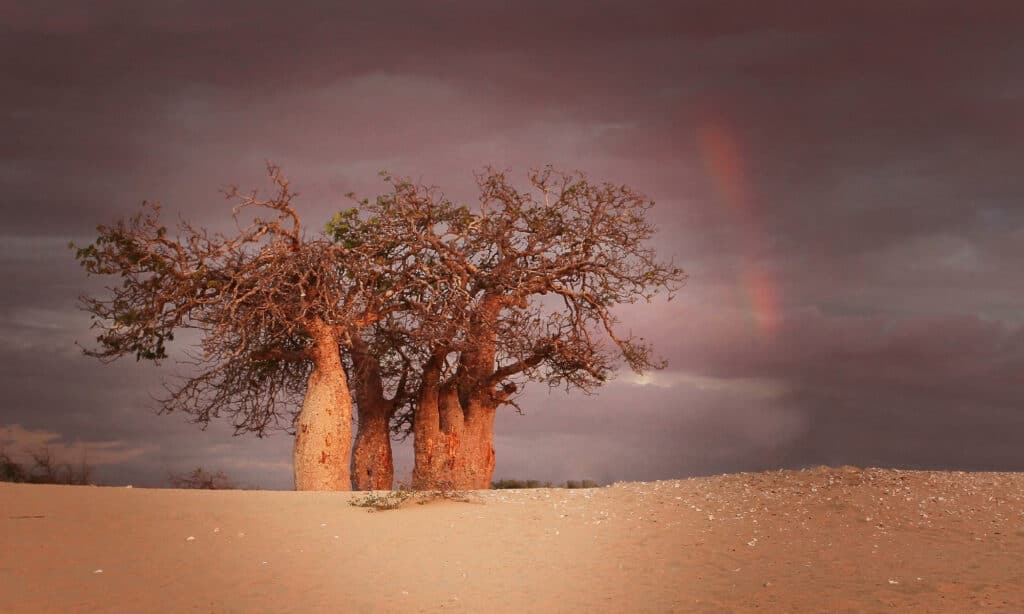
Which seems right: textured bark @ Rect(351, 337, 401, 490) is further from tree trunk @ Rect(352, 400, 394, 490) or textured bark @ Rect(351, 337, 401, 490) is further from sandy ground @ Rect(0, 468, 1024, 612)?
sandy ground @ Rect(0, 468, 1024, 612)

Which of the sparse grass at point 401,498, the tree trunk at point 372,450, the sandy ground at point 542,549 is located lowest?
the sandy ground at point 542,549

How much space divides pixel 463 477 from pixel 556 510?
8.87 metres

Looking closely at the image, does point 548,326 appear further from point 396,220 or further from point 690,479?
point 690,479

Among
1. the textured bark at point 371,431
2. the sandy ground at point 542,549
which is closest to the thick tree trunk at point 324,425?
the textured bark at point 371,431

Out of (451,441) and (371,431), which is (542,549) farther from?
(371,431)

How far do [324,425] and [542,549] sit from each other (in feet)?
33.3

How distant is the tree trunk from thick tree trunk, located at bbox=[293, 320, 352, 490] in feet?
5.80

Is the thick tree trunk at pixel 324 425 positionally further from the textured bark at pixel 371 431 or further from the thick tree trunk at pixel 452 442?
the thick tree trunk at pixel 452 442

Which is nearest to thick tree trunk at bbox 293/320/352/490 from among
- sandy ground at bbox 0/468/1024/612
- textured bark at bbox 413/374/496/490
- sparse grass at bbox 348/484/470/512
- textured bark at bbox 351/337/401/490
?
textured bark at bbox 351/337/401/490

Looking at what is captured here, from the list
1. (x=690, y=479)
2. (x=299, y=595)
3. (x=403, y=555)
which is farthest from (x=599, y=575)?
(x=690, y=479)

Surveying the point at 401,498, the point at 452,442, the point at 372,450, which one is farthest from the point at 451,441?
the point at 401,498

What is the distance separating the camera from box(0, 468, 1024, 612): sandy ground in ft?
37.3

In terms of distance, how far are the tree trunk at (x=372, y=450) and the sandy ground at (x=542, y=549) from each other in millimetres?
6478

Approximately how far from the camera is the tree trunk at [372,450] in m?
24.7
